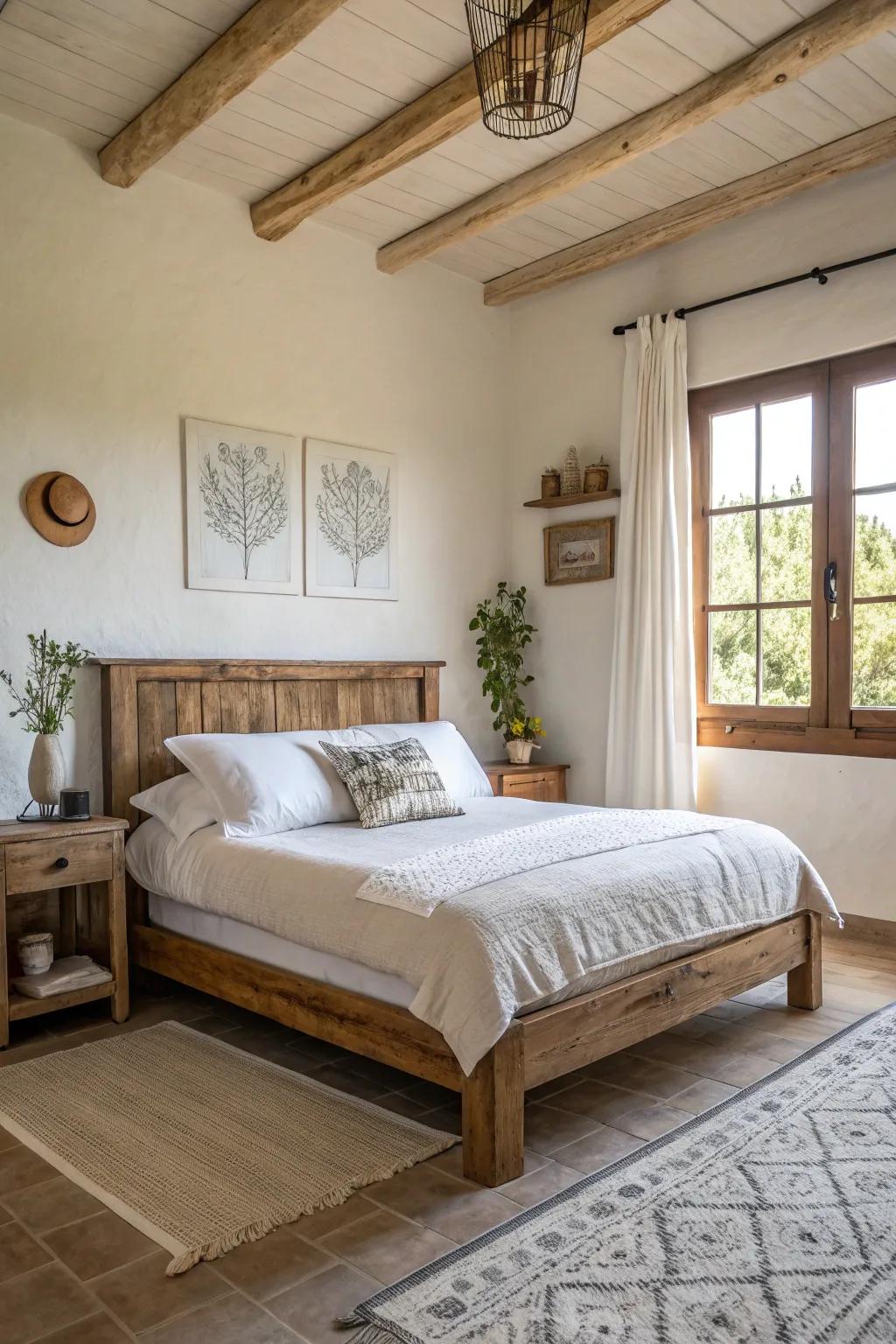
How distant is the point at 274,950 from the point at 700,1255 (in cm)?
140

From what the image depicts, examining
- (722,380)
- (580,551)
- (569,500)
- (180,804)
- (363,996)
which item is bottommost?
(363,996)

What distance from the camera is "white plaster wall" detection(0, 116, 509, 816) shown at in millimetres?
3490

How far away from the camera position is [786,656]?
4.21 metres

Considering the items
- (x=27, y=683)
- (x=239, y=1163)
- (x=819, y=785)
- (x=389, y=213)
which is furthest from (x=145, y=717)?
(x=819, y=785)

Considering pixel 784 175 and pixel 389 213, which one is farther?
pixel 389 213

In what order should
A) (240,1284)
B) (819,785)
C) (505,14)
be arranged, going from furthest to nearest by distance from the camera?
(819,785) → (505,14) → (240,1284)

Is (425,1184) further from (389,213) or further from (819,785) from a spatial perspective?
(389,213)

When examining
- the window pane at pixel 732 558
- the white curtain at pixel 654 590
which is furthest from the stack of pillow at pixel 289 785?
the window pane at pixel 732 558

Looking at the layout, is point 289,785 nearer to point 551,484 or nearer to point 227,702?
point 227,702

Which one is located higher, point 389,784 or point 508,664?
point 508,664

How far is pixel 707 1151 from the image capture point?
2281 millimetres

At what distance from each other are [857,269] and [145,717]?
3.19 metres

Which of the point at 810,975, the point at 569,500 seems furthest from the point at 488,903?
the point at 569,500

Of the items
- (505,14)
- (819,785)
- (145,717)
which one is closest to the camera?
(505,14)
